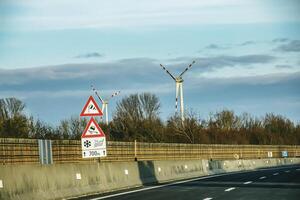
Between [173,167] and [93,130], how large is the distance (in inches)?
433

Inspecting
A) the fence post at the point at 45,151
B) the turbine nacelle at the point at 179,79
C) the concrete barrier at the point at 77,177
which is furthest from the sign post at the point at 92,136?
the turbine nacelle at the point at 179,79

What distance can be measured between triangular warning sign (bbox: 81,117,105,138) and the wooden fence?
5332 millimetres

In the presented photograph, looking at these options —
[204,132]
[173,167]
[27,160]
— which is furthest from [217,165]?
[204,132]

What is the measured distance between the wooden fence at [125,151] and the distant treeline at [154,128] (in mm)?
1994

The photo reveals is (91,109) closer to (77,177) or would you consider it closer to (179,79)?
(77,177)

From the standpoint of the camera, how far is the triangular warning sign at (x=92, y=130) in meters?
22.7

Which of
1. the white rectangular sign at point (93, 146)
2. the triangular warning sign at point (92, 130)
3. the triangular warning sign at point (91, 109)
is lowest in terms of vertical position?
the white rectangular sign at point (93, 146)

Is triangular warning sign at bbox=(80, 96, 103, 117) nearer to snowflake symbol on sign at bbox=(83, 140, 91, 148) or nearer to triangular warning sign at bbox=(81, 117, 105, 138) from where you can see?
triangular warning sign at bbox=(81, 117, 105, 138)

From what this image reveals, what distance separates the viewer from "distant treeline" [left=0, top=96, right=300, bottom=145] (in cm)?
3688

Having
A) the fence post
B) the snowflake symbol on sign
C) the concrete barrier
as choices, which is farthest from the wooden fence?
the snowflake symbol on sign

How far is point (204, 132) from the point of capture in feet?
302

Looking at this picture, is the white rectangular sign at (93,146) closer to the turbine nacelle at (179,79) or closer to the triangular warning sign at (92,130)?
the triangular warning sign at (92,130)

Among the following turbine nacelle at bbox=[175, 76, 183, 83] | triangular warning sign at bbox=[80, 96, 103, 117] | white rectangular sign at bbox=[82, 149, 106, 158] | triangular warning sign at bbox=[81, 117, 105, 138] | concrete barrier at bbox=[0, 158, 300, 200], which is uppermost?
turbine nacelle at bbox=[175, 76, 183, 83]

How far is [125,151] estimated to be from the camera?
1670 inches
